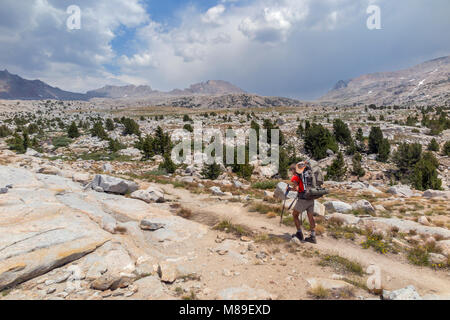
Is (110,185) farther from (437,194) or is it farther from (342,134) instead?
(342,134)

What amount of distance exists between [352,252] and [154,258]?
19.7ft

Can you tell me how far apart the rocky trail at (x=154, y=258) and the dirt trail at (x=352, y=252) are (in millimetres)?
32

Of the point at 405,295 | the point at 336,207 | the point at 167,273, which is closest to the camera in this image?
the point at 405,295

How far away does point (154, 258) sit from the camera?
6.21 metres

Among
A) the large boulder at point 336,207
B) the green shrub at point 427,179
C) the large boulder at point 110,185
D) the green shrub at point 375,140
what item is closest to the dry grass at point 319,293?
the large boulder at point 336,207

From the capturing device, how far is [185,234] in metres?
7.95

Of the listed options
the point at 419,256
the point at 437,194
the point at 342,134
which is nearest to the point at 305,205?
the point at 419,256

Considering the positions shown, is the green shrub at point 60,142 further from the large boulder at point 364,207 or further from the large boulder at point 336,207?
the large boulder at point 364,207

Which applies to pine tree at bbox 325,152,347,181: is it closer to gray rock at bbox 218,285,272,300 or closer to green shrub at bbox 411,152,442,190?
green shrub at bbox 411,152,442,190

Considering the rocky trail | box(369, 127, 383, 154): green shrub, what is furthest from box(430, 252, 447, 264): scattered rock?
box(369, 127, 383, 154): green shrub

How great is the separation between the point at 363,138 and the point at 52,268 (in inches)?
1654

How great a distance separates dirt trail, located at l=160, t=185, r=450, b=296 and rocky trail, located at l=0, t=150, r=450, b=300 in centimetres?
3

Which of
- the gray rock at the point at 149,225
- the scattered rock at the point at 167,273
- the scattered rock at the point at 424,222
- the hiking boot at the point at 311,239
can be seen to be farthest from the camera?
the scattered rock at the point at 424,222

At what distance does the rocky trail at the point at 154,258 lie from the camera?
4664 mm
